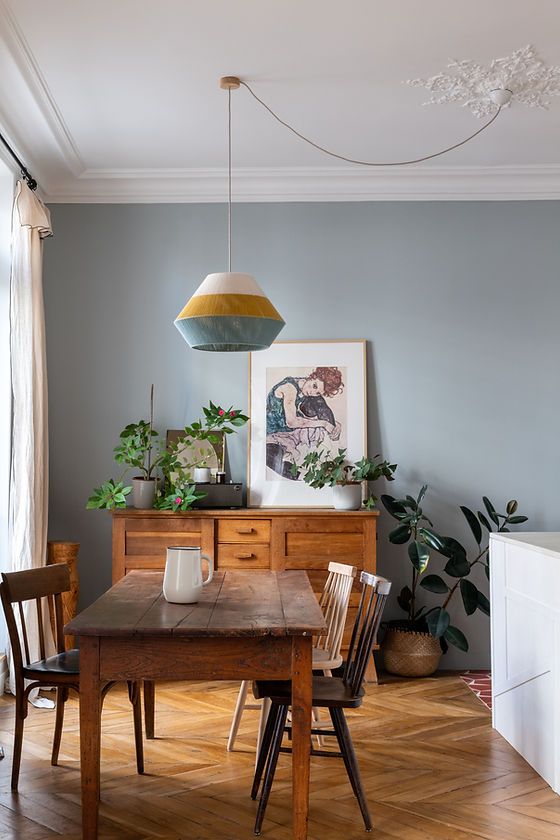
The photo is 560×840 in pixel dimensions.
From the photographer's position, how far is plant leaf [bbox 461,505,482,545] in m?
5.28

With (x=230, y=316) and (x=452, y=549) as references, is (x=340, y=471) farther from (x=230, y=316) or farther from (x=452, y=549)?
(x=230, y=316)

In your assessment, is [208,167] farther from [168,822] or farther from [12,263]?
[168,822]

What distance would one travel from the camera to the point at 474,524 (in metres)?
5.30

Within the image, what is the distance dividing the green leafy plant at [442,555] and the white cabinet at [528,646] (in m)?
0.90

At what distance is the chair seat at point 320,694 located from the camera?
2994 millimetres

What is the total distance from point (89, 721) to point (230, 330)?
5.13ft

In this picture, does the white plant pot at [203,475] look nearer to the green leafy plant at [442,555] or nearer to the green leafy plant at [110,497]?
the green leafy plant at [110,497]

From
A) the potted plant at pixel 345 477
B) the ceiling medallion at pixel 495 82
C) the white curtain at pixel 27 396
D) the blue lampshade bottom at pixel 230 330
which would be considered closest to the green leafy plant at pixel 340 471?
the potted plant at pixel 345 477

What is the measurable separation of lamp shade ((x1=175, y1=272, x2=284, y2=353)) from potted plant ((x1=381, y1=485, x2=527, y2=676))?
2133 mm

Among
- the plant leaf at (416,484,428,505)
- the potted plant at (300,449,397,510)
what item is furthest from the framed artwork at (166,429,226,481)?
the plant leaf at (416,484,428,505)

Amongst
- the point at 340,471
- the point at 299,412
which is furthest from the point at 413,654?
the point at 299,412

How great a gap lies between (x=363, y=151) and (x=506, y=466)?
225 centimetres

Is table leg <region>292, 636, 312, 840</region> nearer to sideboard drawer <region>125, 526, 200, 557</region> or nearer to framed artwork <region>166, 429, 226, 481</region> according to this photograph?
sideboard drawer <region>125, 526, 200, 557</region>

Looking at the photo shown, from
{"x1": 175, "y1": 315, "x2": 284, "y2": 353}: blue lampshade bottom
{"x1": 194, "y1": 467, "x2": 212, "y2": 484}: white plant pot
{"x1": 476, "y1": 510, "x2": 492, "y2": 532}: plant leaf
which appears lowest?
{"x1": 476, "y1": 510, "x2": 492, "y2": 532}: plant leaf
